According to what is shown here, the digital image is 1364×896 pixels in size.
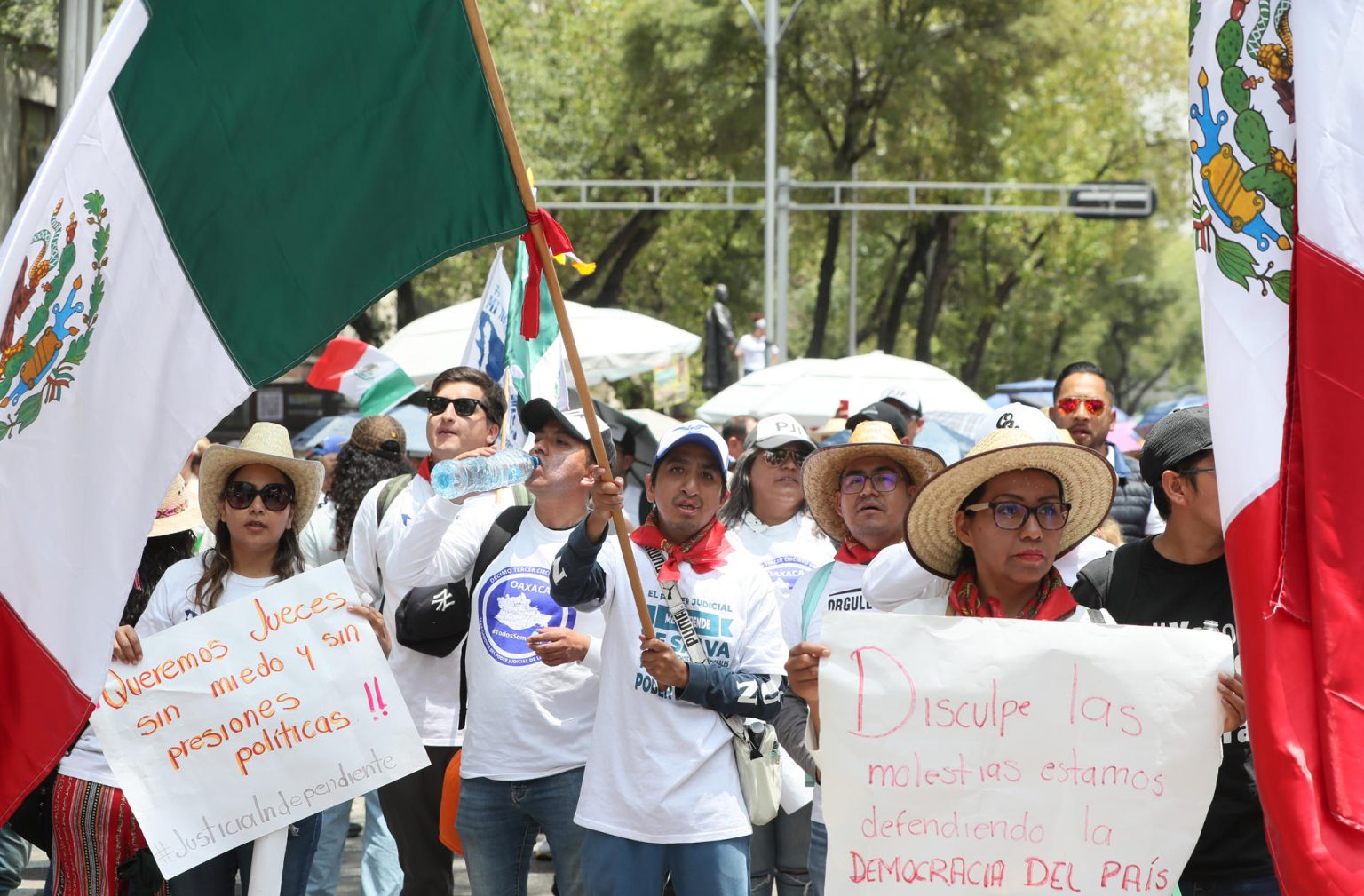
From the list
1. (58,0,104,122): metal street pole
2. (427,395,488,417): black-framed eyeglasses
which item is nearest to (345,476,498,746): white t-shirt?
(427,395,488,417): black-framed eyeglasses

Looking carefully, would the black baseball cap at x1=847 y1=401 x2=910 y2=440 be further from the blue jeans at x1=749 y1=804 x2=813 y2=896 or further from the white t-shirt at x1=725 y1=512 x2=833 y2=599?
the blue jeans at x1=749 y1=804 x2=813 y2=896

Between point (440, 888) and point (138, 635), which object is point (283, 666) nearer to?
point (138, 635)

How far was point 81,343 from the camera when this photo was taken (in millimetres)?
3541

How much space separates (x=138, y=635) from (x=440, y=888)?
1.51 meters

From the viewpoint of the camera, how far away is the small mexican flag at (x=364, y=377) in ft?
32.8

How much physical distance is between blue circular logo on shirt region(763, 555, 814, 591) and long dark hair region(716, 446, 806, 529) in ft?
1.30

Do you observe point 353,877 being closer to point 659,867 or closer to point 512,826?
point 512,826

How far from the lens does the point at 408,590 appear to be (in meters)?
5.66

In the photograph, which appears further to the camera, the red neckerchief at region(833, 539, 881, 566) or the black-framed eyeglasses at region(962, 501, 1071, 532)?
the red neckerchief at region(833, 539, 881, 566)

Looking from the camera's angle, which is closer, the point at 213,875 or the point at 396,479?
the point at 213,875

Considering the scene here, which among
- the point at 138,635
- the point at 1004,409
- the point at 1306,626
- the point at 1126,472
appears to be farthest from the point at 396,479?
the point at 1306,626

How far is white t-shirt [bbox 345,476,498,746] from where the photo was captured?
5.69m

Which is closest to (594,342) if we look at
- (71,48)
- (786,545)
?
(71,48)

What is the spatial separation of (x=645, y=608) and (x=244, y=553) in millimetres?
1542
